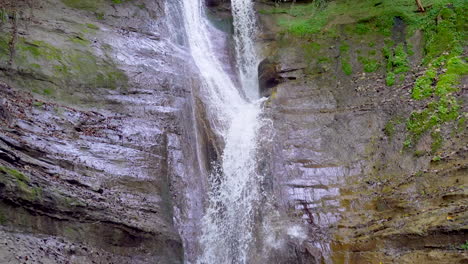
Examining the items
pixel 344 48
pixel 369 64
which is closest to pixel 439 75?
pixel 369 64

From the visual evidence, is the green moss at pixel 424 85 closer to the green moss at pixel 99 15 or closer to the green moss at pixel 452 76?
the green moss at pixel 452 76

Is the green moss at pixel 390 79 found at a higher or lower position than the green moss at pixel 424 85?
higher

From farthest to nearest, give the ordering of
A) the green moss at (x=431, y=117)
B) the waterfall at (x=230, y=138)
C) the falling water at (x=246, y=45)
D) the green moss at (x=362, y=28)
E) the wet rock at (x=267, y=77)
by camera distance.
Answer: the falling water at (x=246, y=45) < the green moss at (x=362, y=28) < the wet rock at (x=267, y=77) < the green moss at (x=431, y=117) < the waterfall at (x=230, y=138)

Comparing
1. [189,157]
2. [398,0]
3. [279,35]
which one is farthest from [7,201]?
[398,0]

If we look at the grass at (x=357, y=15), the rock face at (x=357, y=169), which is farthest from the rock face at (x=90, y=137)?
the grass at (x=357, y=15)

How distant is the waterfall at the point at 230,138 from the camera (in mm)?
9461

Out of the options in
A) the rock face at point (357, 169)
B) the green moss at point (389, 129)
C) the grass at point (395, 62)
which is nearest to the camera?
the rock face at point (357, 169)

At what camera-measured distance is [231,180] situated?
10562 mm

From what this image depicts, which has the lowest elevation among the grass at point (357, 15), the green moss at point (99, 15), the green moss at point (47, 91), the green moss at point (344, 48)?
the green moss at point (47, 91)

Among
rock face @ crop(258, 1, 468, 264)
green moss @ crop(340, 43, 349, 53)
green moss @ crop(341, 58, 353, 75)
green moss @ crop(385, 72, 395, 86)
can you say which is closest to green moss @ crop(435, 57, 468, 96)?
rock face @ crop(258, 1, 468, 264)

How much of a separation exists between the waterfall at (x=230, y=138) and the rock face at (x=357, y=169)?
682 mm

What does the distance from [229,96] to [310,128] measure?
3.27 m

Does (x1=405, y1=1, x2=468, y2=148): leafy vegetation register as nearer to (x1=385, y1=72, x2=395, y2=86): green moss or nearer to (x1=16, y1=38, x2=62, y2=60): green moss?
(x1=385, y1=72, x2=395, y2=86): green moss

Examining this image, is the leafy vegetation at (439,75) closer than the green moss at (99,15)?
Yes
